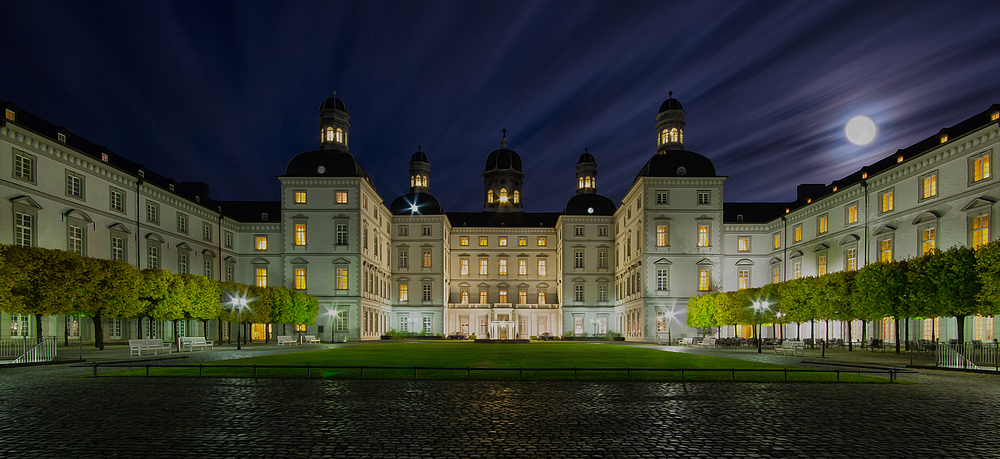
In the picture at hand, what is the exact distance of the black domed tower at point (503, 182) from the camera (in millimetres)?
100812

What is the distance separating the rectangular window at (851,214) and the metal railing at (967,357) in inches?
1129

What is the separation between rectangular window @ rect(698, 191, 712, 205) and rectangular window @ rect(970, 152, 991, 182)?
91.2ft

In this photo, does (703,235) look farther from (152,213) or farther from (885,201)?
(152,213)

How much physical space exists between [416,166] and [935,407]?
3362 inches

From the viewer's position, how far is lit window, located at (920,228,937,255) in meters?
41.1

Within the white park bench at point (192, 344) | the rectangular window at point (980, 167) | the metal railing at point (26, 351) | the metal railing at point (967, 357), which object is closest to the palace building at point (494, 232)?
the rectangular window at point (980, 167)

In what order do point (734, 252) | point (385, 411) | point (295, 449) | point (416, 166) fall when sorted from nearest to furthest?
point (295, 449)
point (385, 411)
point (734, 252)
point (416, 166)

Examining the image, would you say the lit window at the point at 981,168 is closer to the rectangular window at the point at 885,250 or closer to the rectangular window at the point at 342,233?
the rectangular window at the point at 885,250

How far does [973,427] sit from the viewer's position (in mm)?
11320

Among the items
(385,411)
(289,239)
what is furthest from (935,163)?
(289,239)

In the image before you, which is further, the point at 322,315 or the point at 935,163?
the point at 322,315

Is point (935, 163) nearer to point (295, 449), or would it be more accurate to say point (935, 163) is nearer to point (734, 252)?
point (734, 252)

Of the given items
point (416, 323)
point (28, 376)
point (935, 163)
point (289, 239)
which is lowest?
point (416, 323)

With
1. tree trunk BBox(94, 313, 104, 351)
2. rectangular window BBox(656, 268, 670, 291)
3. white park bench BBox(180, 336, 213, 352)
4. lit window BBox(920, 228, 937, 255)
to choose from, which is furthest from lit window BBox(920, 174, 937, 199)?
tree trunk BBox(94, 313, 104, 351)
